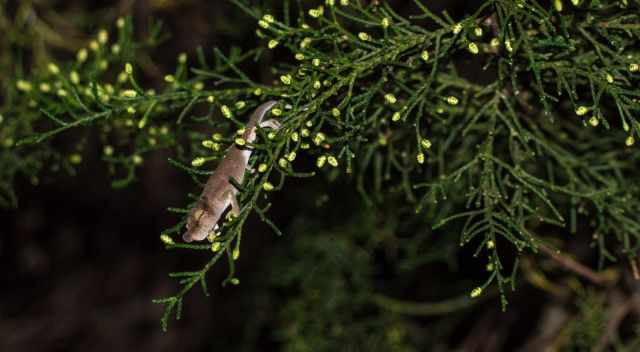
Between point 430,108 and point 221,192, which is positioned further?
point 430,108

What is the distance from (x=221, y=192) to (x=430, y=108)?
49 cm

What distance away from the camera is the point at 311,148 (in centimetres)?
154

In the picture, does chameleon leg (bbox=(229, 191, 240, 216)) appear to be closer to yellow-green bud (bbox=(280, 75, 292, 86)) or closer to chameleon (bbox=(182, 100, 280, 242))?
chameleon (bbox=(182, 100, 280, 242))

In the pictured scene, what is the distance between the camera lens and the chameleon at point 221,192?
1362 millimetres

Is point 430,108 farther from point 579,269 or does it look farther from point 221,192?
point 579,269

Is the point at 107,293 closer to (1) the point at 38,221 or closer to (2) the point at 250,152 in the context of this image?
(1) the point at 38,221

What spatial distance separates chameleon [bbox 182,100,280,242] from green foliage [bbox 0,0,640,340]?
0.03 metres

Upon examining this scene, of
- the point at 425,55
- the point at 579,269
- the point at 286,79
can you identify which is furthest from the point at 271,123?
the point at 579,269

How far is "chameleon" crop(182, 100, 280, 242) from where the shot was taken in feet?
4.47

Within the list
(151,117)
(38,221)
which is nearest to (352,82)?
(151,117)

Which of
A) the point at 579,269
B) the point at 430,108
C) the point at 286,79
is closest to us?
the point at 286,79

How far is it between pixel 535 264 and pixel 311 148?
1.53m

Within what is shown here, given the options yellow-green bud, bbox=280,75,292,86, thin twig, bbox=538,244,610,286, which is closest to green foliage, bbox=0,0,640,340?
yellow-green bud, bbox=280,75,292,86

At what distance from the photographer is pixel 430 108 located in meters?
1.56
